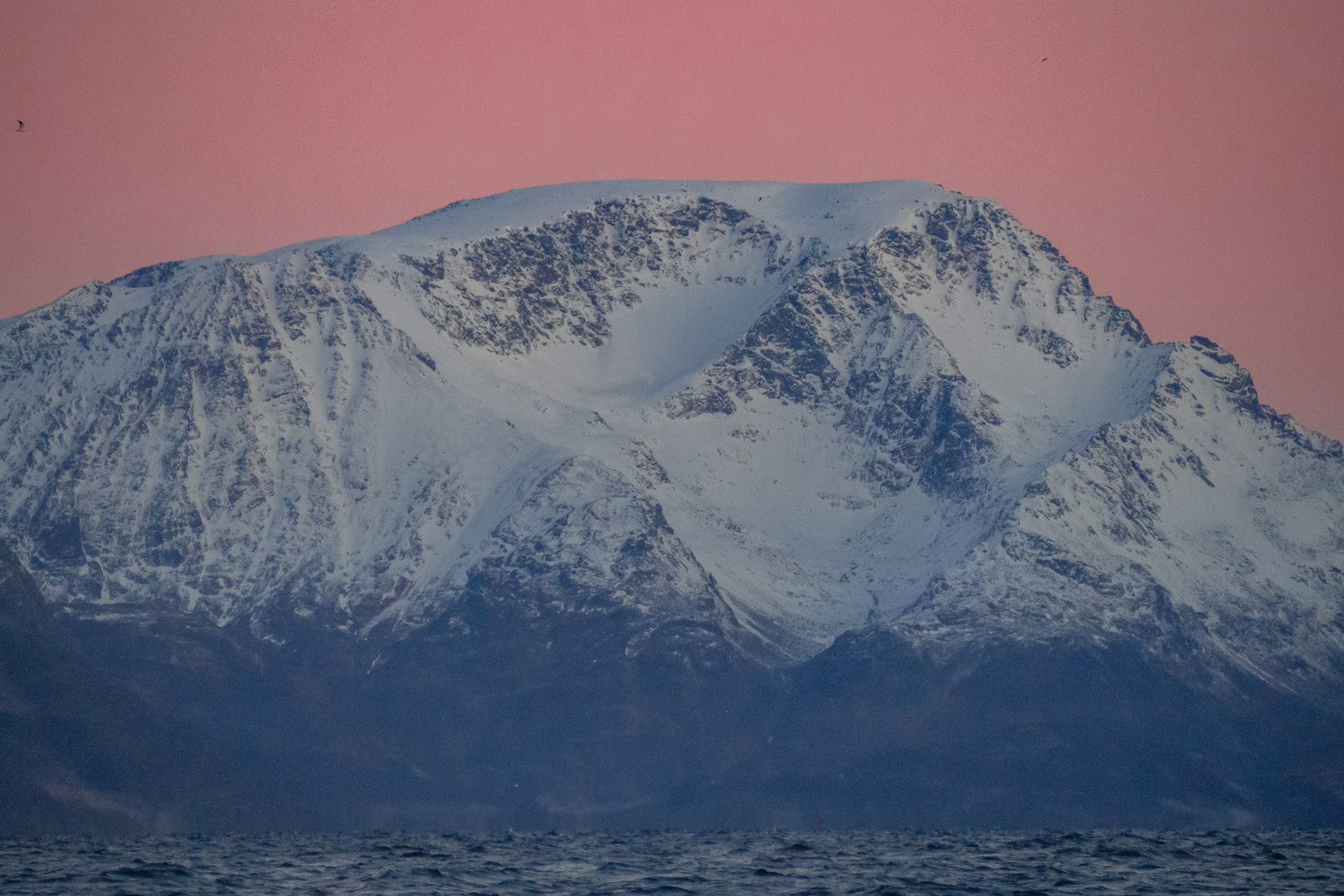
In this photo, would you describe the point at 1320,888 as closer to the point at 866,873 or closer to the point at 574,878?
the point at 866,873

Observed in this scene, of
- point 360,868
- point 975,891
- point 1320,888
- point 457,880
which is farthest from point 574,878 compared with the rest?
point 1320,888

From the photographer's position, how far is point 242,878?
599 feet

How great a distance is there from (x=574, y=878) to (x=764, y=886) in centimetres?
2087

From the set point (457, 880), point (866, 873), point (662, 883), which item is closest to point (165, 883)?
point (457, 880)

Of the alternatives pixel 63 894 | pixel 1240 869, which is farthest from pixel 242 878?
pixel 1240 869

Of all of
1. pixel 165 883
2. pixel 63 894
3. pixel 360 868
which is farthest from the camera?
pixel 360 868

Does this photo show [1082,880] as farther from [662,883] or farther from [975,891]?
[662,883]

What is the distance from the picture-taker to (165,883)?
173 meters

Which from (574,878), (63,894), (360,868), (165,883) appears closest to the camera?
(63,894)

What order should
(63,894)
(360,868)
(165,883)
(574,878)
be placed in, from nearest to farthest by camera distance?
1. (63,894)
2. (165,883)
3. (574,878)
4. (360,868)

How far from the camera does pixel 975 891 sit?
164875 mm

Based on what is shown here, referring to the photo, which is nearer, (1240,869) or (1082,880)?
(1082,880)

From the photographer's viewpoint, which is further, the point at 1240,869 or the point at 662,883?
the point at 1240,869

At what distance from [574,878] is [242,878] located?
28300 mm
